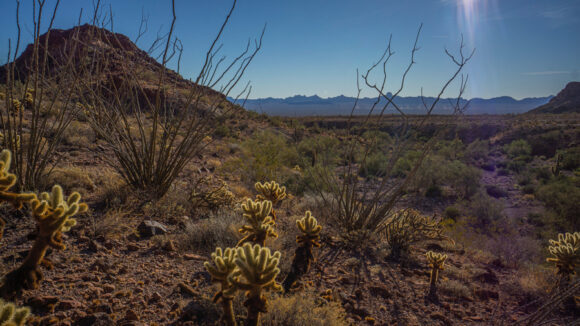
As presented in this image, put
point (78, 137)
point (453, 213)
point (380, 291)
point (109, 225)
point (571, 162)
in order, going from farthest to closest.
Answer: point (571, 162) → point (453, 213) → point (78, 137) → point (109, 225) → point (380, 291)

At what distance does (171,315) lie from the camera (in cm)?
227

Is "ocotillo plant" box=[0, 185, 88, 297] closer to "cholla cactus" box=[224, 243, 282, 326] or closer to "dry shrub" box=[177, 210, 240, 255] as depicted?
"cholla cactus" box=[224, 243, 282, 326]

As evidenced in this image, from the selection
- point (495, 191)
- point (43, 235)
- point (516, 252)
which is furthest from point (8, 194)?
point (495, 191)

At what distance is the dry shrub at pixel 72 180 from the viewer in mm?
4168

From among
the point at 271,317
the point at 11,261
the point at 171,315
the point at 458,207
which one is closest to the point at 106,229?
the point at 11,261

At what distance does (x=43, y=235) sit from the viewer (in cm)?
169

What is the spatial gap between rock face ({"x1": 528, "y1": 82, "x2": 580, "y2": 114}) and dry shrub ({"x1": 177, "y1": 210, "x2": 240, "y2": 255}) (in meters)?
75.4

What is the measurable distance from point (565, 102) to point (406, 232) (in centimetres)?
8498

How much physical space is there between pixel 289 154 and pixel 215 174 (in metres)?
5.08

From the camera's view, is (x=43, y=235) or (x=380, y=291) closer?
(x=43, y=235)

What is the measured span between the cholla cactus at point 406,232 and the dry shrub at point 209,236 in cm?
246

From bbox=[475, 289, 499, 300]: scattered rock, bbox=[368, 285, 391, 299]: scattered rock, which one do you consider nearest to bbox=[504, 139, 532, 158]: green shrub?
bbox=[475, 289, 499, 300]: scattered rock

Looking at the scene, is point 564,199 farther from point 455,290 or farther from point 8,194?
point 8,194

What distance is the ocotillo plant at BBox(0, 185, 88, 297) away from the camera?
1.67 meters
